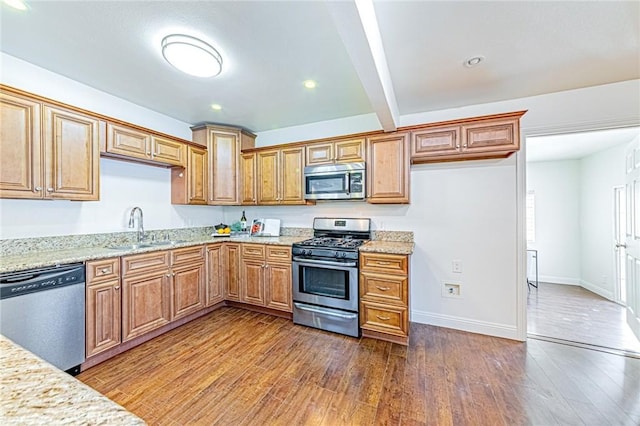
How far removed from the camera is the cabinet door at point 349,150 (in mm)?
3127

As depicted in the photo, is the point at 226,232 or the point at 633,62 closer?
the point at 633,62

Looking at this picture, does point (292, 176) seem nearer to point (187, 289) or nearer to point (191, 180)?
point (191, 180)

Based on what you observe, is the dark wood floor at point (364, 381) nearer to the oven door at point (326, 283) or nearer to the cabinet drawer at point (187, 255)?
the oven door at point (326, 283)

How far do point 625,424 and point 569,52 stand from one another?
102 inches

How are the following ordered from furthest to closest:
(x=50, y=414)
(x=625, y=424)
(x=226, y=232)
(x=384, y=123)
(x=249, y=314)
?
(x=226, y=232) → (x=249, y=314) → (x=384, y=123) → (x=625, y=424) → (x=50, y=414)

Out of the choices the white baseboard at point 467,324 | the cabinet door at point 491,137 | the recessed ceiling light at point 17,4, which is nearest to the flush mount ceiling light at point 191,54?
the recessed ceiling light at point 17,4

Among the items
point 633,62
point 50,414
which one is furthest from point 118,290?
point 633,62

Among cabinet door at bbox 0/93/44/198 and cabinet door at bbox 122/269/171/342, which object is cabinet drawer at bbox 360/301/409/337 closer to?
cabinet door at bbox 122/269/171/342

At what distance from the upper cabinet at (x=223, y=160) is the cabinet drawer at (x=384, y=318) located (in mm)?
2331

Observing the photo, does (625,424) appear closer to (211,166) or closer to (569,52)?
(569,52)

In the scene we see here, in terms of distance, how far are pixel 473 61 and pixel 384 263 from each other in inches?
75.7

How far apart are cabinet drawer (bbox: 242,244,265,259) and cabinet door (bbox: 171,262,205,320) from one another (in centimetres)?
53

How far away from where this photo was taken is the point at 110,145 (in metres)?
2.62

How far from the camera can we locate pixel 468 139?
8.80ft
